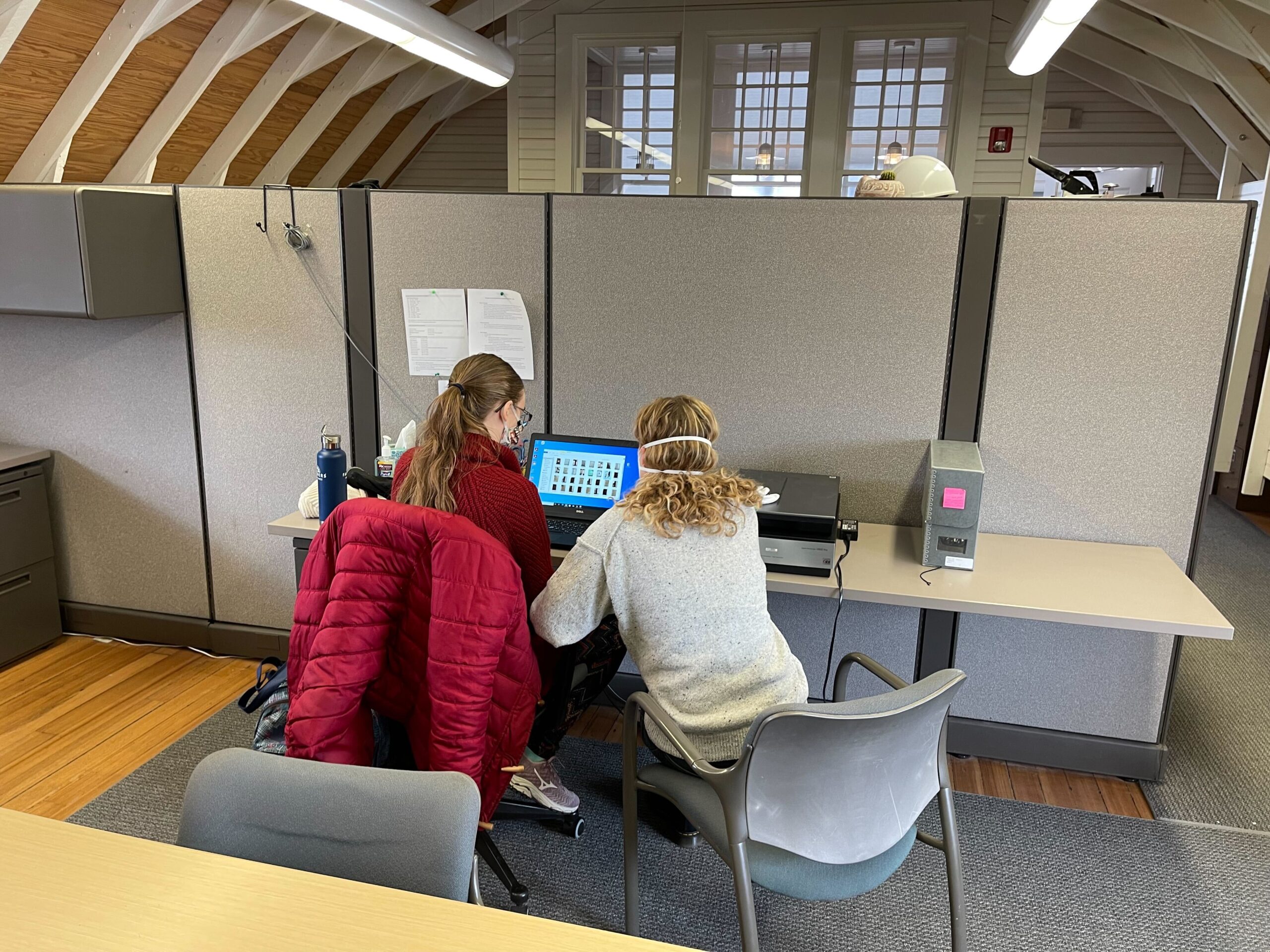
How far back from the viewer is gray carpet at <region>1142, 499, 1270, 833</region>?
7.83 ft

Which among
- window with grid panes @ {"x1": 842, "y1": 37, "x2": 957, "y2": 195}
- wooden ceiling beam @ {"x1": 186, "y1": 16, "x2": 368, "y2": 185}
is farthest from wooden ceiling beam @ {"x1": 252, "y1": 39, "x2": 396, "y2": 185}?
window with grid panes @ {"x1": 842, "y1": 37, "x2": 957, "y2": 195}

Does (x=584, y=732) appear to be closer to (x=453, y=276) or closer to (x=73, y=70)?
(x=453, y=276)

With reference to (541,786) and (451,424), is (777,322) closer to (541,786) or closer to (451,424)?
(451,424)

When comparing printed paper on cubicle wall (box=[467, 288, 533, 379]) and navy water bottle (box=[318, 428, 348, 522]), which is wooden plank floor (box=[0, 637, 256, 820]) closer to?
navy water bottle (box=[318, 428, 348, 522])

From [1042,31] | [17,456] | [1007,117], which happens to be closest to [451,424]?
[17,456]

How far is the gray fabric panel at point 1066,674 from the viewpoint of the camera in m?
2.45

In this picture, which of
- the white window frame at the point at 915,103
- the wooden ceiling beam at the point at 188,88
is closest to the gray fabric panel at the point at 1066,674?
the wooden ceiling beam at the point at 188,88

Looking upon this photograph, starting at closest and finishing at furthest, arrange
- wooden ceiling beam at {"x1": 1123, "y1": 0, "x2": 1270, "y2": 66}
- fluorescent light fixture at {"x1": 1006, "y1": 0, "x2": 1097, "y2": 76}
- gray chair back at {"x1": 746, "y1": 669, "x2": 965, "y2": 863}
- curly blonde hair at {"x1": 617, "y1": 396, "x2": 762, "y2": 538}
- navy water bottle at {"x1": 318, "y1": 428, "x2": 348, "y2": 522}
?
1. gray chair back at {"x1": 746, "y1": 669, "x2": 965, "y2": 863}
2. curly blonde hair at {"x1": 617, "y1": 396, "x2": 762, "y2": 538}
3. navy water bottle at {"x1": 318, "y1": 428, "x2": 348, "y2": 522}
4. fluorescent light fixture at {"x1": 1006, "y1": 0, "x2": 1097, "y2": 76}
5. wooden ceiling beam at {"x1": 1123, "y1": 0, "x2": 1270, "y2": 66}

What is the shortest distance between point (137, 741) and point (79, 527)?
3.34 ft

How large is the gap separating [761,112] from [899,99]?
37.7 inches

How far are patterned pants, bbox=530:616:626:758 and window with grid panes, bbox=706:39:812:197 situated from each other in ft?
15.8

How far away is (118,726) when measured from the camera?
2646 mm

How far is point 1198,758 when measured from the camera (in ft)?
8.55

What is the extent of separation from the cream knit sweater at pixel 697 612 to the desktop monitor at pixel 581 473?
2.30ft
